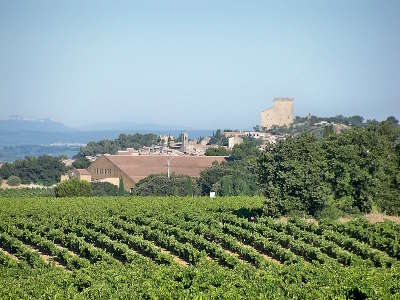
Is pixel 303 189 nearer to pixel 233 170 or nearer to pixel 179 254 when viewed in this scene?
pixel 179 254

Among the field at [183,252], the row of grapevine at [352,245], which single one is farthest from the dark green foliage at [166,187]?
the row of grapevine at [352,245]

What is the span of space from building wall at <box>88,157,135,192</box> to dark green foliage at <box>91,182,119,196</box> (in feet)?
20.2

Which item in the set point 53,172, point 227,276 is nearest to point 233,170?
point 53,172

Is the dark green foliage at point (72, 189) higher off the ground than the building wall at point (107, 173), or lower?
higher

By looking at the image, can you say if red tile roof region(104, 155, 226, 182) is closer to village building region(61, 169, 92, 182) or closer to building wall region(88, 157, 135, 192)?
building wall region(88, 157, 135, 192)

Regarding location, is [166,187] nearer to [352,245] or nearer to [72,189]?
[72,189]

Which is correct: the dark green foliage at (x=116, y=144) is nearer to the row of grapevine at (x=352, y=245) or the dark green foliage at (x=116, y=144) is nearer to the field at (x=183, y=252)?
the field at (x=183, y=252)

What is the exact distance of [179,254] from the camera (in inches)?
1308

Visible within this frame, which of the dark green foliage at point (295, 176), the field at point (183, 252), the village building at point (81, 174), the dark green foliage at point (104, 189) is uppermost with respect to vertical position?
the dark green foliage at point (295, 176)

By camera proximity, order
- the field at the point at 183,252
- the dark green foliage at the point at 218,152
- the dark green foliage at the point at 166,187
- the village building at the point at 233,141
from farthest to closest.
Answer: the village building at the point at 233,141 < the dark green foliage at the point at 218,152 < the dark green foliage at the point at 166,187 < the field at the point at 183,252

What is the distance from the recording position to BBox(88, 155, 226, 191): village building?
87.7 m

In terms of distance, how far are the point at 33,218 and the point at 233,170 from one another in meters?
39.0

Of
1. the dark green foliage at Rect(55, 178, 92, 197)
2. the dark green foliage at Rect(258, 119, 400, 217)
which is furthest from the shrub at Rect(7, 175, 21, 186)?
the dark green foliage at Rect(258, 119, 400, 217)

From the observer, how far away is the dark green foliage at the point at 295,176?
38.8 m
